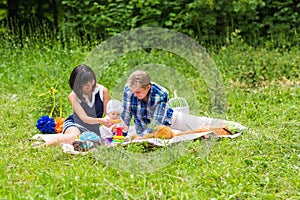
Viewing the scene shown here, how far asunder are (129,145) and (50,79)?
3.18 metres

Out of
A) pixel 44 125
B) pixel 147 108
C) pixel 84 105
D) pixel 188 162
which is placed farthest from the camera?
pixel 44 125

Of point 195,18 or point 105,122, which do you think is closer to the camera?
→ point 105,122

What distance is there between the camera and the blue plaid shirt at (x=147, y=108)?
4684 millimetres

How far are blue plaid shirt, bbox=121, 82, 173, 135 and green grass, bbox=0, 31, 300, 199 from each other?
1.61 ft

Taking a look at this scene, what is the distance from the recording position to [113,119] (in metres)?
4.80

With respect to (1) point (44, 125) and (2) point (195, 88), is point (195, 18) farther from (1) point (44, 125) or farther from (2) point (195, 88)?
(1) point (44, 125)

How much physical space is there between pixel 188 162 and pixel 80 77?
4.51 feet

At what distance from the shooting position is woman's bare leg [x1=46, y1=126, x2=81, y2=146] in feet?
15.1

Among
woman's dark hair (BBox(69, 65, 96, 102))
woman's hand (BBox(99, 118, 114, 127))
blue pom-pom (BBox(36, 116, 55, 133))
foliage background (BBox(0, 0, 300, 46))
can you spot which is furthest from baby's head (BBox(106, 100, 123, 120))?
foliage background (BBox(0, 0, 300, 46))

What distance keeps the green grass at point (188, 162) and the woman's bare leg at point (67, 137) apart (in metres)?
0.22

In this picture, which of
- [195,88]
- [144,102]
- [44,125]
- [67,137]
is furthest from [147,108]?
[195,88]

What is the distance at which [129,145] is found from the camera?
4211mm

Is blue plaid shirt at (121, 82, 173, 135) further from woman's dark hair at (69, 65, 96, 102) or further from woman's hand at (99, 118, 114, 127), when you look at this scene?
woman's dark hair at (69, 65, 96, 102)

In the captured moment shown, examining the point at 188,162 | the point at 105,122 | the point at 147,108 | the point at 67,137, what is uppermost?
the point at 147,108
